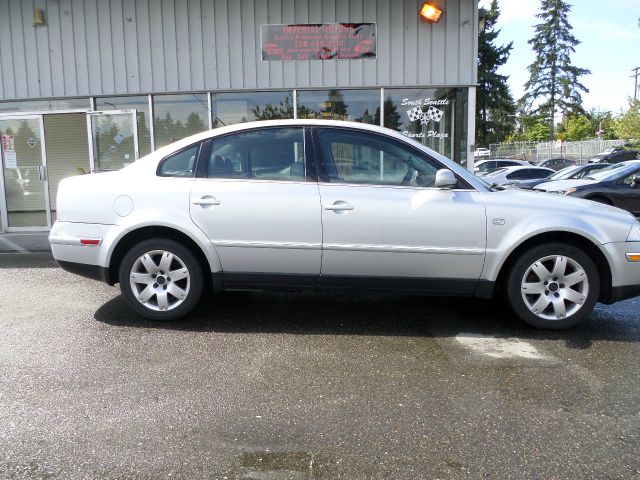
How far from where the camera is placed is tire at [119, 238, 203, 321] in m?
4.52

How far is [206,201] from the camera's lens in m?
4.43

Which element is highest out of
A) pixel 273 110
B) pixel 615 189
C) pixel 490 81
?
pixel 490 81

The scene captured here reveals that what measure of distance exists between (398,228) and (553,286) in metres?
1.34

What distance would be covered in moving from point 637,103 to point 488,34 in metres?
20.3

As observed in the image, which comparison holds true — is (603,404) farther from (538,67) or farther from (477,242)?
(538,67)

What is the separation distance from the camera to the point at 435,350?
4082 mm

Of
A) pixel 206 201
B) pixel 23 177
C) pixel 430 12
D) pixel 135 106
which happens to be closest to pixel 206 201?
pixel 206 201

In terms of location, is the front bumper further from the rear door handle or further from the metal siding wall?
the metal siding wall

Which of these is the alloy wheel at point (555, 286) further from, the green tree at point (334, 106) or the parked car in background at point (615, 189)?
the parked car in background at point (615, 189)

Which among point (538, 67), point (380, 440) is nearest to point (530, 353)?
point (380, 440)

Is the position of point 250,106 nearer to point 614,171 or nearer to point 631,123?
point 614,171

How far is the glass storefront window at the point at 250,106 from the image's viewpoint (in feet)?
32.1

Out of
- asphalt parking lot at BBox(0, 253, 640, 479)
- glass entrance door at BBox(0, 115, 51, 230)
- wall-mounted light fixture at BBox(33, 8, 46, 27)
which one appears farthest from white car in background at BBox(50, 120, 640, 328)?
glass entrance door at BBox(0, 115, 51, 230)

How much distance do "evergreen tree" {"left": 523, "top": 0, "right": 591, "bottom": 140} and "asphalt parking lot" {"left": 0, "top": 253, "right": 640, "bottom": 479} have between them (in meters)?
67.1
